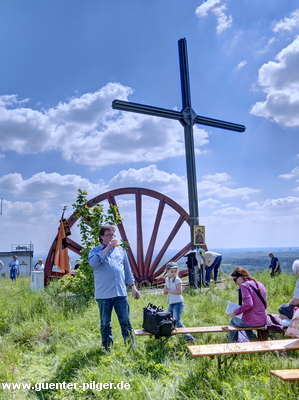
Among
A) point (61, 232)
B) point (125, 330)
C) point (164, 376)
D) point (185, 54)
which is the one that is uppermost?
point (185, 54)

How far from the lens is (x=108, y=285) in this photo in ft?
14.9

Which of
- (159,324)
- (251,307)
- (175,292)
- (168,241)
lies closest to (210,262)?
(168,241)

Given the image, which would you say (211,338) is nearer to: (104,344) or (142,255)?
(104,344)

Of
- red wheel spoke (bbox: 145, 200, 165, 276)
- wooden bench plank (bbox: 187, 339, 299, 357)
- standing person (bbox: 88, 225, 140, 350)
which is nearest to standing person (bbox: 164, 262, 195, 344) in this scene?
standing person (bbox: 88, 225, 140, 350)

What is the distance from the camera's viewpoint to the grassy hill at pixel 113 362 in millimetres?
3330

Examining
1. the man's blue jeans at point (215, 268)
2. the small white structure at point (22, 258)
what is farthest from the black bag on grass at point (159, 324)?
the small white structure at point (22, 258)

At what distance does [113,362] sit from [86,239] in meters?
5.00

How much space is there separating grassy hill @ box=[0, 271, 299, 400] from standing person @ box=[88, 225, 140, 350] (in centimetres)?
24

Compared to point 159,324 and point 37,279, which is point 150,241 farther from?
point 159,324

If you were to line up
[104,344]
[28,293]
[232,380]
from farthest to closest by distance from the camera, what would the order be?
[28,293] → [104,344] → [232,380]

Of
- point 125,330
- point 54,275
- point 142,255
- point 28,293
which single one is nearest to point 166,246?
point 142,255

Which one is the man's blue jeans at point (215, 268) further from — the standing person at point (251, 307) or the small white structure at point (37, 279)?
the standing person at point (251, 307)

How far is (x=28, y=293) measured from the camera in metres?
7.91

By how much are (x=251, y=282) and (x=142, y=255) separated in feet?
25.5
